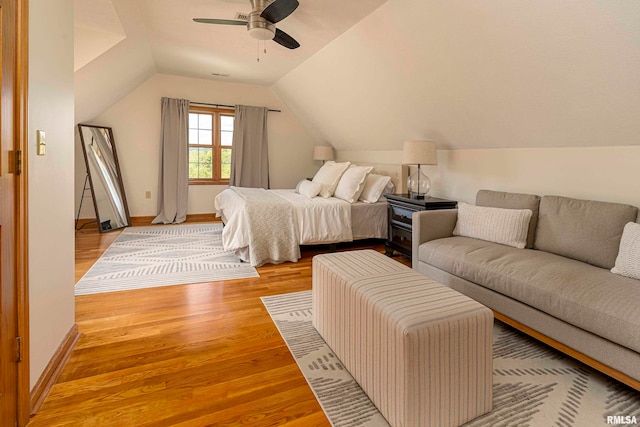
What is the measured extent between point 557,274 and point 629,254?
1.32ft

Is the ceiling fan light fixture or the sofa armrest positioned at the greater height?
the ceiling fan light fixture

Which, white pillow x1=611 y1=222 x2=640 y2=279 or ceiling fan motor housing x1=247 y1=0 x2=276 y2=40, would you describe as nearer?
white pillow x1=611 y1=222 x2=640 y2=279

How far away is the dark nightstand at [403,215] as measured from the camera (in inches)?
139

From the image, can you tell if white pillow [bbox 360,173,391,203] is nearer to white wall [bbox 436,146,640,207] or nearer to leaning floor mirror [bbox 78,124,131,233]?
white wall [bbox 436,146,640,207]

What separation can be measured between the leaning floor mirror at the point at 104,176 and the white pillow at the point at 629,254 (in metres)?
5.86

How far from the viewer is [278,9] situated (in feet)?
8.28

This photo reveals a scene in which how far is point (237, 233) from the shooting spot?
364 centimetres

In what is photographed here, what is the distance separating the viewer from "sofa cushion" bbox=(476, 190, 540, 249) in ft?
8.63

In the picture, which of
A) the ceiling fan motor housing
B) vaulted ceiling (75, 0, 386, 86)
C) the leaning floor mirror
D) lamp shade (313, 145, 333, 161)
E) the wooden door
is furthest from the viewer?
lamp shade (313, 145, 333, 161)

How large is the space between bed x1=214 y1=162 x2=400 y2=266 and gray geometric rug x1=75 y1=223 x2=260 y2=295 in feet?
0.94

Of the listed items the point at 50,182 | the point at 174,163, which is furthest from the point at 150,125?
the point at 50,182

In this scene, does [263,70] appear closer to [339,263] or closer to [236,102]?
[236,102]

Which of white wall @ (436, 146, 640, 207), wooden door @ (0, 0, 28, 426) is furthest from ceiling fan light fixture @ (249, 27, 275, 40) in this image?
white wall @ (436, 146, 640, 207)

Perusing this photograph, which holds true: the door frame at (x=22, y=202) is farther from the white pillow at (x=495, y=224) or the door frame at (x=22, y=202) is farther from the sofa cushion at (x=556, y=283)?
the white pillow at (x=495, y=224)
